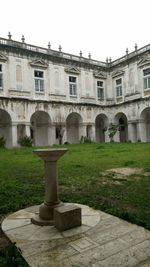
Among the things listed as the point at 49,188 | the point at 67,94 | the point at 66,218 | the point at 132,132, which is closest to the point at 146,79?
the point at 132,132

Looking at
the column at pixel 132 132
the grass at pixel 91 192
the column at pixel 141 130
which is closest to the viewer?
the grass at pixel 91 192

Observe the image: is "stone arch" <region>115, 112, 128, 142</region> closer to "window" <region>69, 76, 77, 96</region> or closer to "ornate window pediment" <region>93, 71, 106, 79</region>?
"ornate window pediment" <region>93, 71, 106, 79</region>

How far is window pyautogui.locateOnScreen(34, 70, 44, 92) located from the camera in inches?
918

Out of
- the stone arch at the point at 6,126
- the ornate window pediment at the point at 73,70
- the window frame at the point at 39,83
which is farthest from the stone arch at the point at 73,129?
the stone arch at the point at 6,126

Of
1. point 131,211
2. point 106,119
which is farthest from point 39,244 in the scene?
point 106,119

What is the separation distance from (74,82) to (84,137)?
592 cm

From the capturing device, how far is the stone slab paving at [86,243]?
2502 millimetres

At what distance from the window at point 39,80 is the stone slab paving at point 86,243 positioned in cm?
2059

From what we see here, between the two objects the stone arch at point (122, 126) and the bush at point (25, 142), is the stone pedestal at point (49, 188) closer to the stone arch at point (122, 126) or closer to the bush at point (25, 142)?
the bush at point (25, 142)

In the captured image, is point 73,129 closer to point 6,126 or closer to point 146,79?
point 6,126

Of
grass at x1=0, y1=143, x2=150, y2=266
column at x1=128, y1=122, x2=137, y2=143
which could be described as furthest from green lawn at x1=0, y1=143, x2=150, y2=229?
column at x1=128, y1=122, x2=137, y2=143

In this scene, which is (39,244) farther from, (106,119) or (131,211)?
(106,119)

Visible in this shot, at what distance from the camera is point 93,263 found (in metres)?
2.45

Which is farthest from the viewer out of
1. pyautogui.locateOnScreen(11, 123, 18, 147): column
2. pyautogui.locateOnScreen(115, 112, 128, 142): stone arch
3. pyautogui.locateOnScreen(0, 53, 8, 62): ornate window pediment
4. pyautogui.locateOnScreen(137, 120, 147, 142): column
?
pyautogui.locateOnScreen(115, 112, 128, 142): stone arch
